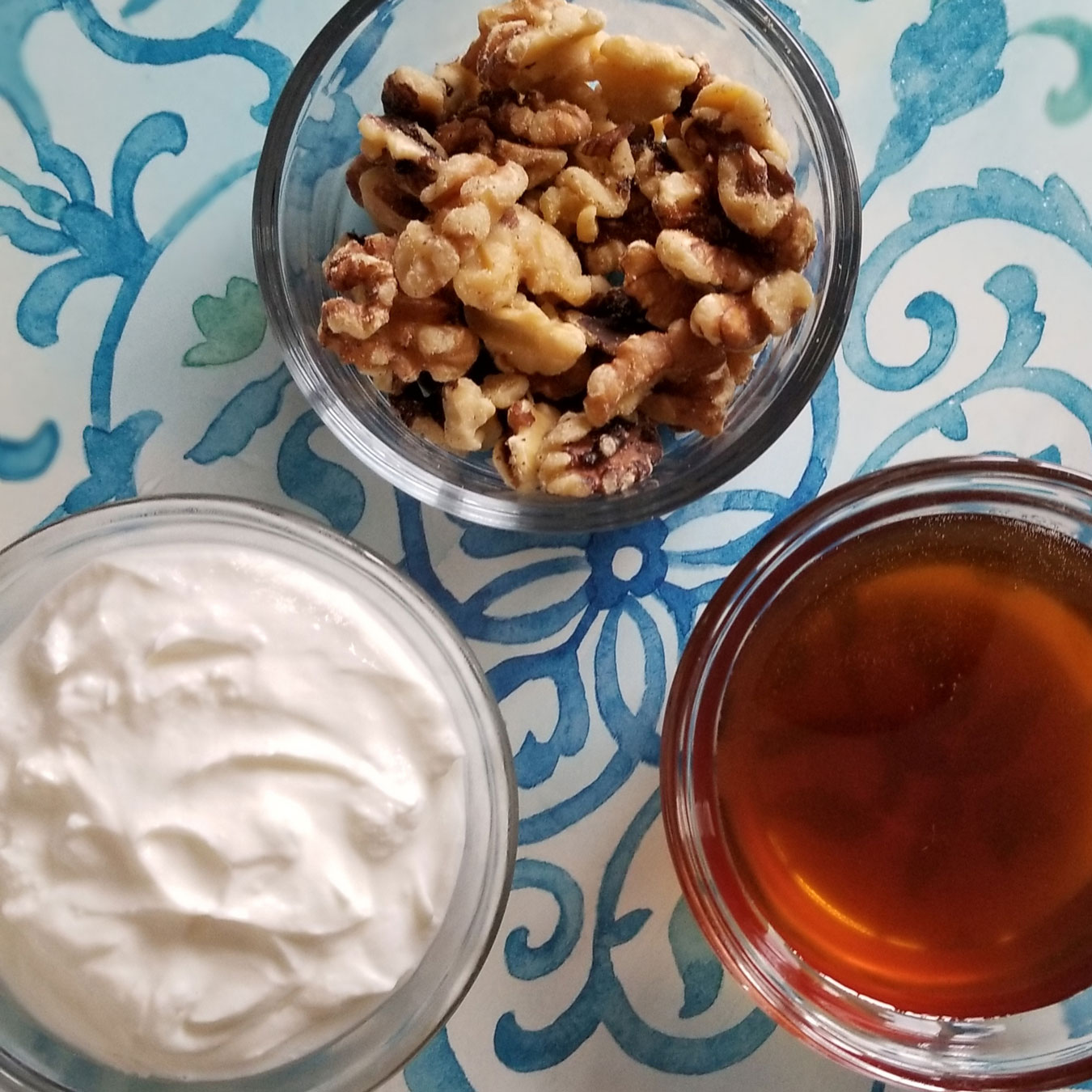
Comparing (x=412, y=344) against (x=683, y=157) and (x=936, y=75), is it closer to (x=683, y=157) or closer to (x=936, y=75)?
(x=683, y=157)

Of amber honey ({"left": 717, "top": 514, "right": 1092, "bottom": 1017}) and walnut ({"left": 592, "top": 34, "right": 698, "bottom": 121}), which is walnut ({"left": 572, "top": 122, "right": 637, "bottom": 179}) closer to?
walnut ({"left": 592, "top": 34, "right": 698, "bottom": 121})

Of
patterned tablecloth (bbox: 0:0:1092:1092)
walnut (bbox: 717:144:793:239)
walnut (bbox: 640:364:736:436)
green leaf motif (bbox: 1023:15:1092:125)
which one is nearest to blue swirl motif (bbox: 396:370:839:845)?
patterned tablecloth (bbox: 0:0:1092:1092)

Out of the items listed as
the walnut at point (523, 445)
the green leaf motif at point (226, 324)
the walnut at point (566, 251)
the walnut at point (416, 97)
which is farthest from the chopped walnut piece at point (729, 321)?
the green leaf motif at point (226, 324)

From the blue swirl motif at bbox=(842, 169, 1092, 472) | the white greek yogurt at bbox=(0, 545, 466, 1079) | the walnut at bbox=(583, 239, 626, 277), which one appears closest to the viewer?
the white greek yogurt at bbox=(0, 545, 466, 1079)

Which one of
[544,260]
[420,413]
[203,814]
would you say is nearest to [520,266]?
[544,260]

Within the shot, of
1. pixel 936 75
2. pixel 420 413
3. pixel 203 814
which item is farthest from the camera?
pixel 936 75
